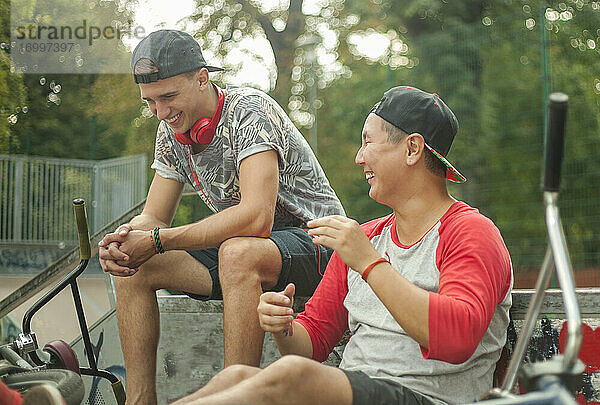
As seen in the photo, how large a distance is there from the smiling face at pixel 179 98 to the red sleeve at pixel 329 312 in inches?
38.4

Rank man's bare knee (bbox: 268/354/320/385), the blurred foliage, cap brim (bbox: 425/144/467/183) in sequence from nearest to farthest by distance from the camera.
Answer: man's bare knee (bbox: 268/354/320/385), cap brim (bbox: 425/144/467/183), the blurred foliage

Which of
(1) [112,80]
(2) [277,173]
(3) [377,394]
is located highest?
(2) [277,173]

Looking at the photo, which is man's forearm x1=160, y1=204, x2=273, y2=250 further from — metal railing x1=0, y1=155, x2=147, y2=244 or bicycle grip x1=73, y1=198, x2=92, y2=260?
metal railing x1=0, y1=155, x2=147, y2=244

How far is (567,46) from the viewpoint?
10.0 meters

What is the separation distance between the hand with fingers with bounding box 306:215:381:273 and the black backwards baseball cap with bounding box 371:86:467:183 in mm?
400

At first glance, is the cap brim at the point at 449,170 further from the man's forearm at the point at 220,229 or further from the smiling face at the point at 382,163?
the man's forearm at the point at 220,229

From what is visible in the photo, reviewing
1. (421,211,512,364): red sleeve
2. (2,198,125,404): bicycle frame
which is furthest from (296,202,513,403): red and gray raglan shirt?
(2,198,125,404): bicycle frame

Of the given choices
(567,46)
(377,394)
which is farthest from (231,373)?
(567,46)

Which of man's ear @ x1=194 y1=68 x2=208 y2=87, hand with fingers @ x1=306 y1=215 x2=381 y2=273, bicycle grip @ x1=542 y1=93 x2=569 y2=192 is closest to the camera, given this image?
bicycle grip @ x1=542 y1=93 x2=569 y2=192

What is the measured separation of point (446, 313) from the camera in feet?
5.69

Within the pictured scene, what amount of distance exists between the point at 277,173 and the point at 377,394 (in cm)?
116

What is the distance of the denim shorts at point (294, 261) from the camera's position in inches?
106

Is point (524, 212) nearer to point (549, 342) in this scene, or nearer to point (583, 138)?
point (583, 138)

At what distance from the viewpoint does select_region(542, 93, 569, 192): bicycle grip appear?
1.31 meters
